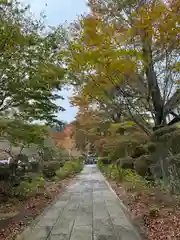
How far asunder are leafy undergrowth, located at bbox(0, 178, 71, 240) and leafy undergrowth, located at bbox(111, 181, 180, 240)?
8.42 ft

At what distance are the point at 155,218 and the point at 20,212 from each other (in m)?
3.89

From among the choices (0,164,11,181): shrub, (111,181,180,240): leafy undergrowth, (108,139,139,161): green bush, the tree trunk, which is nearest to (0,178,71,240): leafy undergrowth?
(0,164,11,181): shrub

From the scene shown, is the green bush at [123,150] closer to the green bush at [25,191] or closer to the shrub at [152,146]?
the shrub at [152,146]

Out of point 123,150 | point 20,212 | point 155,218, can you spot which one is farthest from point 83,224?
point 123,150

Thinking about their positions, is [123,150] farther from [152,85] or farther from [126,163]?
[152,85]

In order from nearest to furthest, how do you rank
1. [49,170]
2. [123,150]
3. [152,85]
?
[152,85]
[123,150]
[49,170]

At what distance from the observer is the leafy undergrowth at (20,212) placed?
20.1 ft

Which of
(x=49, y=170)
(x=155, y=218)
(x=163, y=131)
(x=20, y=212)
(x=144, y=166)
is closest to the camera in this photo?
(x=155, y=218)

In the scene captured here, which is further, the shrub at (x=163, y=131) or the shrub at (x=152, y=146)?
the shrub at (x=152, y=146)

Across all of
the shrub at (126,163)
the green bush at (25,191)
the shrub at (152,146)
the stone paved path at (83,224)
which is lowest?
the stone paved path at (83,224)

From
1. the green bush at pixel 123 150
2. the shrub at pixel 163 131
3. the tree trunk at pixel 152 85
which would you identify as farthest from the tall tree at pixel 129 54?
the green bush at pixel 123 150

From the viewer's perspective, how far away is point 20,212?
27.2 ft

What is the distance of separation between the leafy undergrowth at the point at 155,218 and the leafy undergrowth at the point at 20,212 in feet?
8.42

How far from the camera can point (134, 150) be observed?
1792 cm
